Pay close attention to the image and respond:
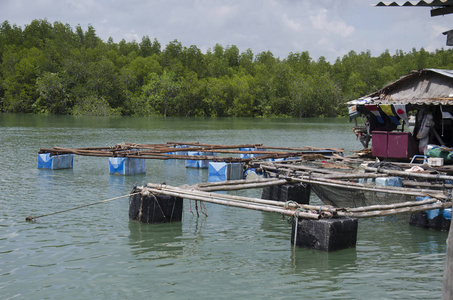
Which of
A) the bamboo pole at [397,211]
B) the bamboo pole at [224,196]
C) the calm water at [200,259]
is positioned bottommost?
the calm water at [200,259]

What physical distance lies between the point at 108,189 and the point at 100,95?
274ft

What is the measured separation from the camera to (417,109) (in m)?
18.5

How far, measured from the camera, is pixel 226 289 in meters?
8.65

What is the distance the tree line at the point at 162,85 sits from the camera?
96.1 m

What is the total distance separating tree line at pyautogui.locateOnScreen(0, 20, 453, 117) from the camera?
315ft

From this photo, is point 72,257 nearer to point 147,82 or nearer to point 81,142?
point 81,142

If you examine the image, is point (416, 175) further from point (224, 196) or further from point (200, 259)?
point (200, 259)

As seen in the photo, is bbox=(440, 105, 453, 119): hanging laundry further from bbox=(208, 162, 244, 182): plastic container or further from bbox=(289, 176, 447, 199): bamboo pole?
bbox=(208, 162, 244, 182): plastic container

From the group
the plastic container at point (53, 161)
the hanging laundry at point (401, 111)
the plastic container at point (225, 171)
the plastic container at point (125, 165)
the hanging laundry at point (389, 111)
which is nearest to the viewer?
the hanging laundry at point (401, 111)

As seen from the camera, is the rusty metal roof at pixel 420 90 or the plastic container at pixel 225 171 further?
the plastic container at pixel 225 171

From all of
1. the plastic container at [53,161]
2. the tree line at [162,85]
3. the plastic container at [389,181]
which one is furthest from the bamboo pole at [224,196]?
the tree line at [162,85]

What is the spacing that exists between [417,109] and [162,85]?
87067 mm

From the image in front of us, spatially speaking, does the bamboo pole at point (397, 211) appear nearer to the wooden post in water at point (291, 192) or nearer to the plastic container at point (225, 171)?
the wooden post in water at point (291, 192)

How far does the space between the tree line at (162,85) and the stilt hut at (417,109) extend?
3127 inches
